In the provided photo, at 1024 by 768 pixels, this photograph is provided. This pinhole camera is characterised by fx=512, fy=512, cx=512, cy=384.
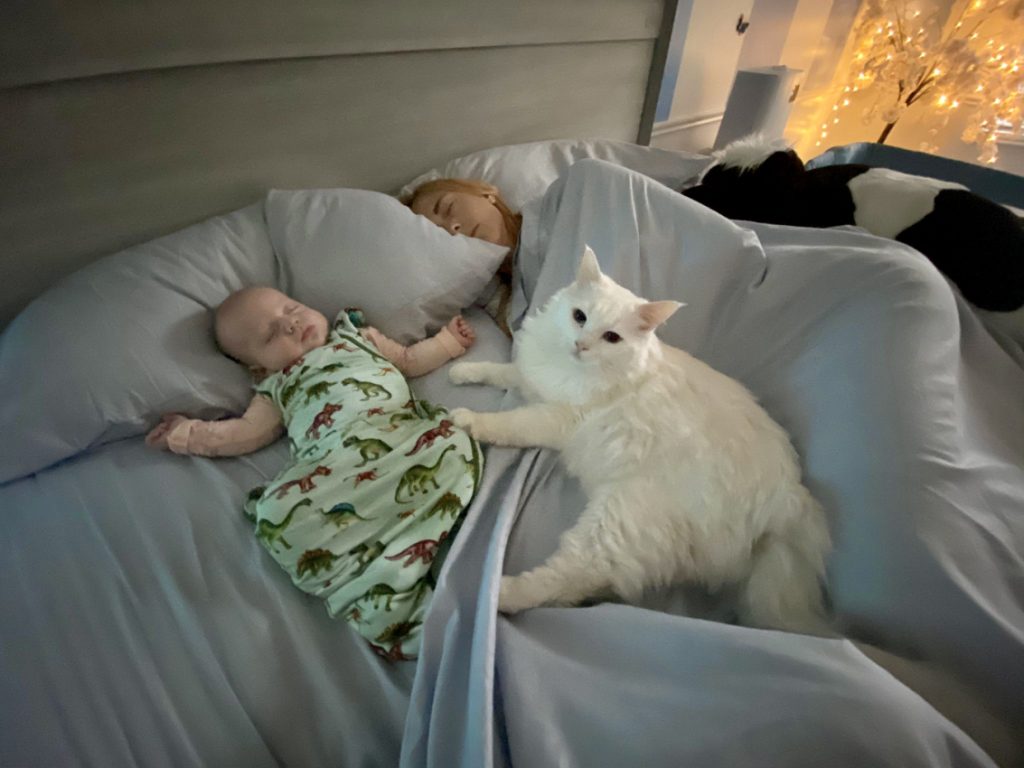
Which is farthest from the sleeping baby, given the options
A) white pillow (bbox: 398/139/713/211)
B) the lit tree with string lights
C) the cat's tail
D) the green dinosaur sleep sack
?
the lit tree with string lights

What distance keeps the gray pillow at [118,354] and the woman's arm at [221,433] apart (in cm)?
3

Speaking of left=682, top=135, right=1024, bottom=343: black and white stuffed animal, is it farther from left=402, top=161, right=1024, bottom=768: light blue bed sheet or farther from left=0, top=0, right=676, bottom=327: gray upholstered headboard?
left=0, top=0, right=676, bottom=327: gray upholstered headboard

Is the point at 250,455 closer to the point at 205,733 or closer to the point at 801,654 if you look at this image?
the point at 205,733

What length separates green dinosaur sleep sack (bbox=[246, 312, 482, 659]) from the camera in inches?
29.3

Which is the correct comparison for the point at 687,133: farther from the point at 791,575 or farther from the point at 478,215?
the point at 791,575

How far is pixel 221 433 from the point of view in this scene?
3.16 ft

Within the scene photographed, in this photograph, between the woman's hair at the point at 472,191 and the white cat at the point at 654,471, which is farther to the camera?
the woman's hair at the point at 472,191

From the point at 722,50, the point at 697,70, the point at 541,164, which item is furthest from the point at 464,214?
the point at 722,50

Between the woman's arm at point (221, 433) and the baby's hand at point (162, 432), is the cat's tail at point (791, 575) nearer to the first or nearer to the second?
the woman's arm at point (221, 433)

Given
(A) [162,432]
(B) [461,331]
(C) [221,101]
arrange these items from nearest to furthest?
(A) [162,432], (C) [221,101], (B) [461,331]

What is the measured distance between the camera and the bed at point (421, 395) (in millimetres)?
608

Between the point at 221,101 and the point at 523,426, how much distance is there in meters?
0.96

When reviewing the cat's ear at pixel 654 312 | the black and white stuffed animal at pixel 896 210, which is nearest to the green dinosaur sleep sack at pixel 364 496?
the cat's ear at pixel 654 312

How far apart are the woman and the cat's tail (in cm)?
77
